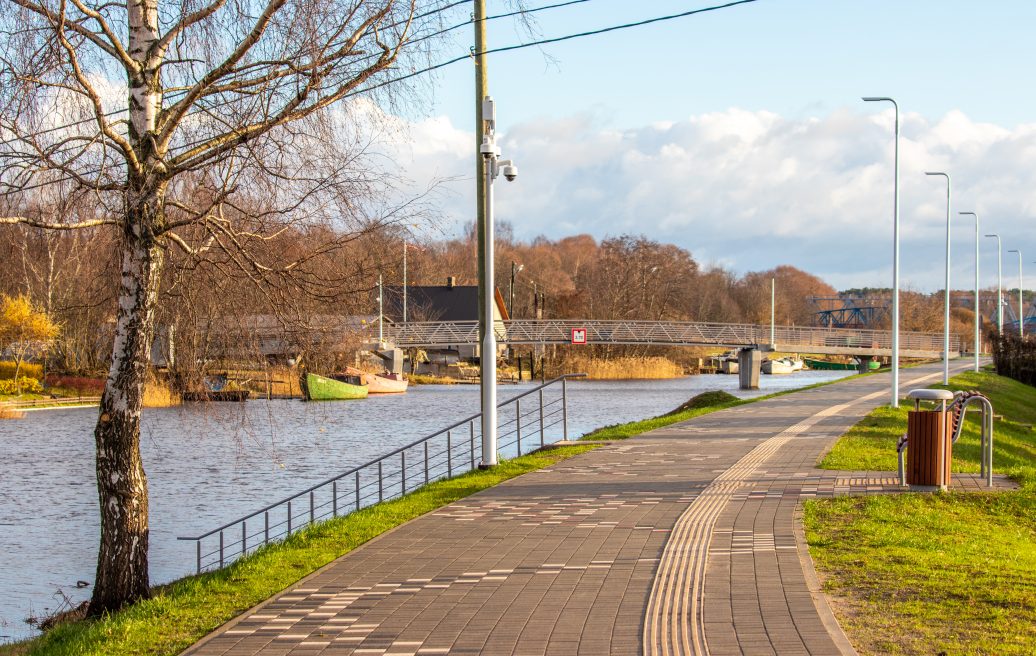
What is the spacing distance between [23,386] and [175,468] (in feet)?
98.1

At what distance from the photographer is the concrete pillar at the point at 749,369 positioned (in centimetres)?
6391

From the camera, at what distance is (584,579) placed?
27.1 ft

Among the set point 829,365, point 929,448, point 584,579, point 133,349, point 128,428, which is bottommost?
point 829,365

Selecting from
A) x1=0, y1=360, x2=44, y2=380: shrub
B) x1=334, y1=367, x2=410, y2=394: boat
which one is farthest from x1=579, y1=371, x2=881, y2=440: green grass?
x1=0, y1=360, x2=44, y2=380: shrub

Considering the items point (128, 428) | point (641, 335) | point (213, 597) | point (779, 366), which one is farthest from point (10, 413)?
point (779, 366)

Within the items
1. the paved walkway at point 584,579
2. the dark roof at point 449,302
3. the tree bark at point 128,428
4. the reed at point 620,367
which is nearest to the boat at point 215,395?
the tree bark at point 128,428

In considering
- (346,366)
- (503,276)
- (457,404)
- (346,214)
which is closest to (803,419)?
(346,366)

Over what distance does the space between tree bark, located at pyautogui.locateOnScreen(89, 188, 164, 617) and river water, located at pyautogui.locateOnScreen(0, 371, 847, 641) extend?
2.67 feet

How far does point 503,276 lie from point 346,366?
99718 millimetres

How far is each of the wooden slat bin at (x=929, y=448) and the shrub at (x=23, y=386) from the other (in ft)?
154

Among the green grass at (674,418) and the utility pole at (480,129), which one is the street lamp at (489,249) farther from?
the green grass at (674,418)

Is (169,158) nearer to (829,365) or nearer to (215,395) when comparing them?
(215,395)

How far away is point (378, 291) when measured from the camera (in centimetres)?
1002

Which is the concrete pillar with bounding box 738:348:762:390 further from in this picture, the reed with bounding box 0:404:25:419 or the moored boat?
the moored boat
